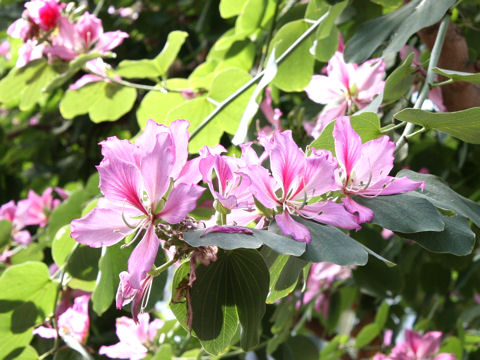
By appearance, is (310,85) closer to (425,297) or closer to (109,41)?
(109,41)

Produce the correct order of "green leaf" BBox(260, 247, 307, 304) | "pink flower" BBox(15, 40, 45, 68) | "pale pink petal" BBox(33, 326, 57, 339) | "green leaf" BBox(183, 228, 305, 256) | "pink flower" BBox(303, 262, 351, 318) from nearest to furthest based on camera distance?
"green leaf" BBox(183, 228, 305, 256) < "green leaf" BBox(260, 247, 307, 304) < "pale pink petal" BBox(33, 326, 57, 339) < "pink flower" BBox(15, 40, 45, 68) < "pink flower" BBox(303, 262, 351, 318)

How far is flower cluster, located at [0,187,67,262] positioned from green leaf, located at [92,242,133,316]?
59cm

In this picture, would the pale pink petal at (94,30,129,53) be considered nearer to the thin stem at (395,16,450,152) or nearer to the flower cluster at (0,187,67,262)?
the flower cluster at (0,187,67,262)

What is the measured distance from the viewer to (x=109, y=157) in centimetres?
53

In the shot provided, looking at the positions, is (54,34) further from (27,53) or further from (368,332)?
(368,332)

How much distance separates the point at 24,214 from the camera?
1518 mm

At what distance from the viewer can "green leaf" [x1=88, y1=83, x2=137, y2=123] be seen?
1243 mm

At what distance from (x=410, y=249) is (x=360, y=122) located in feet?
3.25

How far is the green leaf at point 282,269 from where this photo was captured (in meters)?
0.56

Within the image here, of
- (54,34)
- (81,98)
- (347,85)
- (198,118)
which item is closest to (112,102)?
(81,98)

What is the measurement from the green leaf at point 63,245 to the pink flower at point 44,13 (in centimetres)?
37

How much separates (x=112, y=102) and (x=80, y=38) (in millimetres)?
141

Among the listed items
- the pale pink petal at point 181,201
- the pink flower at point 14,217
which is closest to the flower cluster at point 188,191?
the pale pink petal at point 181,201

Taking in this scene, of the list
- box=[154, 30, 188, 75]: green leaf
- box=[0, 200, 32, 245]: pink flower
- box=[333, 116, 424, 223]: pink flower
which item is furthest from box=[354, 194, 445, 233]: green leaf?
box=[0, 200, 32, 245]: pink flower
